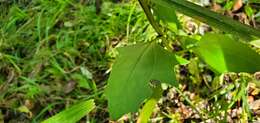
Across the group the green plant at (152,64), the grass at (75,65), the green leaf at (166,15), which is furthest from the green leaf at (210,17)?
the grass at (75,65)

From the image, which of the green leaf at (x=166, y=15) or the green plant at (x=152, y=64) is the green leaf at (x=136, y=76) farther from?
the green leaf at (x=166, y=15)

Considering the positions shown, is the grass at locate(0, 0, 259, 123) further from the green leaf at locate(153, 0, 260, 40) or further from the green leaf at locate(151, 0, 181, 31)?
the green leaf at locate(153, 0, 260, 40)

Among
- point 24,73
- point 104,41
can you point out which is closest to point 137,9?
point 104,41

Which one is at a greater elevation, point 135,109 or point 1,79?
point 135,109

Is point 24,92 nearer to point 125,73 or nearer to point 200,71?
point 200,71

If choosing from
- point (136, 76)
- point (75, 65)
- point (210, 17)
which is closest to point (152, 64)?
point (136, 76)

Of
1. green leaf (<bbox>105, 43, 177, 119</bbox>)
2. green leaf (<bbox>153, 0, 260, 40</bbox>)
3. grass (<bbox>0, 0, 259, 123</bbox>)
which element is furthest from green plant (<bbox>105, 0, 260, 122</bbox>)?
grass (<bbox>0, 0, 259, 123</bbox>)

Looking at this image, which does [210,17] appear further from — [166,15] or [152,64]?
[166,15]
